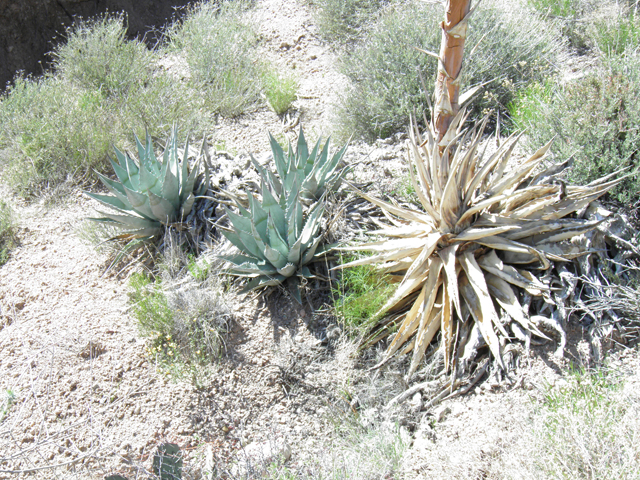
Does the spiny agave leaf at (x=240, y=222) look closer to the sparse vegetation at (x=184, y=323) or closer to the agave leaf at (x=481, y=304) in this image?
the sparse vegetation at (x=184, y=323)

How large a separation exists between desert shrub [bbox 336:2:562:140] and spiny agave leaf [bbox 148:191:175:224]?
2.07 m

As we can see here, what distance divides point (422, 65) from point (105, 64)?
4345 mm

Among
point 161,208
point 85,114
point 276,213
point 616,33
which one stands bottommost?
point 616,33

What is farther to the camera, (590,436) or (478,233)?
(478,233)

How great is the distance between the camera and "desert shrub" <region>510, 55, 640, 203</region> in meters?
3.22

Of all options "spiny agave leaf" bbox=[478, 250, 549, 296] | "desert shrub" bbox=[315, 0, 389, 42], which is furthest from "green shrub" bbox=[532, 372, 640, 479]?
"desert shrub" bbox=[315, 0, 389, 42]

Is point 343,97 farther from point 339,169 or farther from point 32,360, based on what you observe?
point 32,360

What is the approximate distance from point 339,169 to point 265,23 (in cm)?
482

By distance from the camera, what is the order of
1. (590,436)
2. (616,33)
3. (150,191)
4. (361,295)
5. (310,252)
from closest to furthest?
1. (590,436)
2. (361,295)
3. (310,252)
4. (150,191)
5. (616,33)

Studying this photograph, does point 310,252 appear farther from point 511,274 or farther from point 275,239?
point 511,274

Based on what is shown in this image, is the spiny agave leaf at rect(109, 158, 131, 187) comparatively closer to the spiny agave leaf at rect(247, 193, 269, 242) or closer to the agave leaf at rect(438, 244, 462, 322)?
the spiny agave leaf at rect(247, 193, 269, 242)

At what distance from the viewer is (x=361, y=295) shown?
3.25 m

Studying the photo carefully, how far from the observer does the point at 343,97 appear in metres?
5.68

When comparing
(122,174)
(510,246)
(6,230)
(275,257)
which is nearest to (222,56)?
(122,174)
